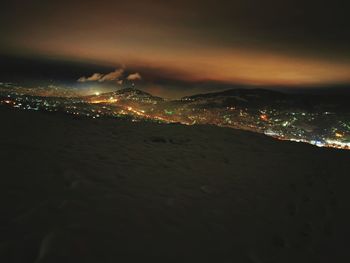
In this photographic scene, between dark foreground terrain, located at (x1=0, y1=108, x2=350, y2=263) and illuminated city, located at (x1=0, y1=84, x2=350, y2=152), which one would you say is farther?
illuminated city, located at (x1=0, y1=84, x2=350, y2=152)

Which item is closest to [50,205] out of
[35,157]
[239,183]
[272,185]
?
[35,157]

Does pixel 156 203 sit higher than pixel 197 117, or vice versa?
pixel 156 203

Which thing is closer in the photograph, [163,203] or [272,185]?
→ [163,203]

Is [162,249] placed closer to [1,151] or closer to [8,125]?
[1,151]

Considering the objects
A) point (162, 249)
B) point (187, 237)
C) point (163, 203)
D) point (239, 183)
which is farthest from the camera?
point (239, 183)

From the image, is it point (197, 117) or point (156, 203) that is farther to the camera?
point (197, 117)

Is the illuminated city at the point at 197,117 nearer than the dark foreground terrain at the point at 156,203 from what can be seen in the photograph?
No

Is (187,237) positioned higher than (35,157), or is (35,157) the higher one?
(35,157)

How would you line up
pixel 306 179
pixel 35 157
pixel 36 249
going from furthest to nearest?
pixel 306 179
pixel 35 157
pixel 36 249
